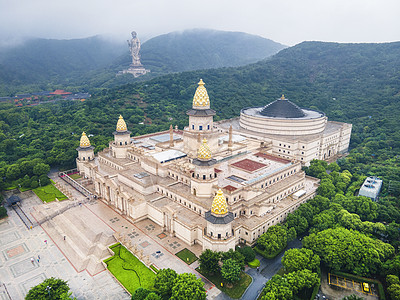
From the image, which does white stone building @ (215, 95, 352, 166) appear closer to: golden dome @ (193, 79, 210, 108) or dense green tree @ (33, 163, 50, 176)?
golden dome @ (193, 79, 210, 108)

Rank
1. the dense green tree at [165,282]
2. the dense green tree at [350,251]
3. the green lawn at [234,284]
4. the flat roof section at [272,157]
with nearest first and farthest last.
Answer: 1. the dense green tree at [165,282]
2. the green lawn at [234,284]
3. the dense green tree at [350,251]
4. the flat roof section at [272,157]

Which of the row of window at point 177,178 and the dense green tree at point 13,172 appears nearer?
the row of window at point 177,178

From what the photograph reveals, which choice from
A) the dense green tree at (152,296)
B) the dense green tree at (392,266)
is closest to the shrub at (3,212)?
the dense green tree at (152,296)

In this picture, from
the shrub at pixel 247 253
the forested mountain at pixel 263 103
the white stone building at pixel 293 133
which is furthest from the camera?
the forested mountain at pixel 263 103

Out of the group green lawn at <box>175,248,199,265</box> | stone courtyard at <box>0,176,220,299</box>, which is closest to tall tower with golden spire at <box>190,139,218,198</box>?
stone courtyard at <box>0,176,220,299</box>

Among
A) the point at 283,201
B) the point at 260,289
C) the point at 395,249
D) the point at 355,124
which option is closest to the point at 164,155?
the point at 283,201

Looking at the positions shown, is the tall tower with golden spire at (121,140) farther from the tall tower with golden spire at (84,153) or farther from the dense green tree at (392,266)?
the dense green tree at (392,266)

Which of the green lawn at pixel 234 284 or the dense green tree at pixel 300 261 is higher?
the dense green tree at pixel 300 261
